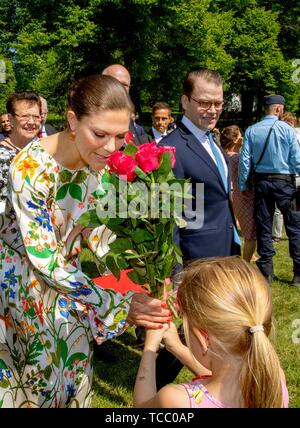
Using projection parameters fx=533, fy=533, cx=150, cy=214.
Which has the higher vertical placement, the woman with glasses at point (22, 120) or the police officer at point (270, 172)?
the woman with glasses at point (22, 120)

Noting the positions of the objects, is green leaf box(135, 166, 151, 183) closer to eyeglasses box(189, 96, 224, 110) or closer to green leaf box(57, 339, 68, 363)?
green leaf box(57, 339, 68, 363)

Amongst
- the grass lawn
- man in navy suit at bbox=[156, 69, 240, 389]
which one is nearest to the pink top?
man in navy suit at bbox=[156, 69, 240, 389]

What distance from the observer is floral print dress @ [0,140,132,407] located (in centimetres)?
212

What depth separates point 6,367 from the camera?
7.52ft

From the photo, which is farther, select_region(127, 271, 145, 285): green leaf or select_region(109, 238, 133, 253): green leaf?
select_region(127, 271, 145, 285): green leaf

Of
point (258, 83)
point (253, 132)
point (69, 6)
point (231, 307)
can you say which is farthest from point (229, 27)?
point (231, 307)

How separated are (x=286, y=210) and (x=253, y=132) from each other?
106cm

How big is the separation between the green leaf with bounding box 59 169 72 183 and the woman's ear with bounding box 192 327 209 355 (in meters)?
0.84

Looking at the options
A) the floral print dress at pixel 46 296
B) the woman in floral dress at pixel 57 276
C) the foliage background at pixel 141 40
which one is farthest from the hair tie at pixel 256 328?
the foliage background at pixel 141 40

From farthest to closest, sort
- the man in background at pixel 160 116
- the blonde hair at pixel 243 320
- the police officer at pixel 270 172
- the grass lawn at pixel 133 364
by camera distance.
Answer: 1. the man in background at pixel 160 116
2. the police officer at pixel 270 172
3. the grass lawn at pixel 133 364
4. the blonde hair at pixel 243 320

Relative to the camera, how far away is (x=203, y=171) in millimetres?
3580

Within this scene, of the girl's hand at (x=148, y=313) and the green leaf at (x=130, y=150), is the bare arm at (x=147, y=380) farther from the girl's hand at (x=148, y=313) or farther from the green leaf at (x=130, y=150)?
the green leaf at (x=130, y=150)

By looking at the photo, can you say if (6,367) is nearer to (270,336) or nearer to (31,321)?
(31,321)

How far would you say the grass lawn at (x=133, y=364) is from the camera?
4117 mm
